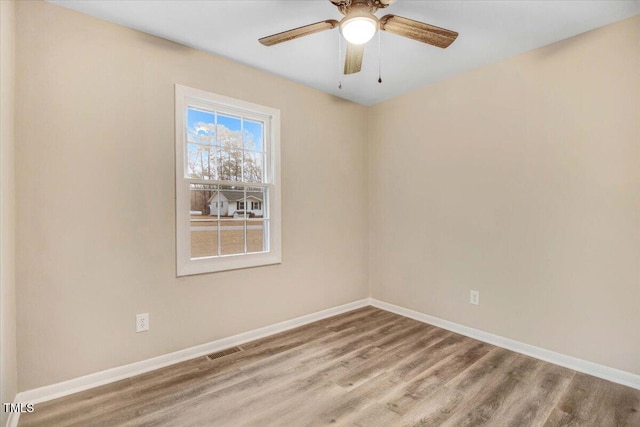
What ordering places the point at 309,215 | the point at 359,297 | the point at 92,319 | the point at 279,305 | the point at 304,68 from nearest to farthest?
the point at 92,319 < the point at 304,68 < the point at 279,305 < the point at 309,215 < the point at 359,297

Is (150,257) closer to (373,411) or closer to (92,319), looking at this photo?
(92,319)

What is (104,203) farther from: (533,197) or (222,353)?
(533,197)

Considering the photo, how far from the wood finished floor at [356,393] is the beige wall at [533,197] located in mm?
406

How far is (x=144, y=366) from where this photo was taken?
228 cm

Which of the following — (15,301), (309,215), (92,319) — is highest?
(309,215)

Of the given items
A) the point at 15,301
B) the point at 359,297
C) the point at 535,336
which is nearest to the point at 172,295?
the point at 15,301

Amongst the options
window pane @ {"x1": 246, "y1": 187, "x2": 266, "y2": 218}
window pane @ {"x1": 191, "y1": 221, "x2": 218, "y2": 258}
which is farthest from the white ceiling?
window pane @ {"x1": 191, "y1": 221, "x2": 218, "y2": 258}

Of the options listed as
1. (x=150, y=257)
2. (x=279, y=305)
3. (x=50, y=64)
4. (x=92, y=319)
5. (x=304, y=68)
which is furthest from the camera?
(x=279, y=305)

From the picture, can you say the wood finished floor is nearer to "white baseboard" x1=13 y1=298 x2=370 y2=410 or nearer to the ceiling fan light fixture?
"white baseboard" x1=13 y1=298 x2=370 y2=410

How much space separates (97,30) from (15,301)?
6.07ft

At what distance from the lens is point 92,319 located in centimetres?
210

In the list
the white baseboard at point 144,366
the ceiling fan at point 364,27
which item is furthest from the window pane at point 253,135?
the white baseboard at point 144,366

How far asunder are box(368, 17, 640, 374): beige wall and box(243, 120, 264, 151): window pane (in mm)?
1595

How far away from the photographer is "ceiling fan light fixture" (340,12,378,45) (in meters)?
1.63
